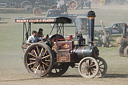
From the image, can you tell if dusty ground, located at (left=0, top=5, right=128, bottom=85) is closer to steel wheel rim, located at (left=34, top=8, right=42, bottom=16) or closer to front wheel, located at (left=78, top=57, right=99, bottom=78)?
front wheel, located at (left=78, top=57, right=99, bottom=78)

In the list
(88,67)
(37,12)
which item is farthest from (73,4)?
(88,67)

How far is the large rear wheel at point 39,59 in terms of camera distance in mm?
11273

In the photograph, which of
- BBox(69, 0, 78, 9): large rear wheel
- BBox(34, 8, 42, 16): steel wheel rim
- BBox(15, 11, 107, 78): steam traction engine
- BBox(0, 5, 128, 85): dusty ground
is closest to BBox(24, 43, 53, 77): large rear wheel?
BBox(15, 11, 107, 78): steam traction engine

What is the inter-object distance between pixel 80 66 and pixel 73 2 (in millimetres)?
44405

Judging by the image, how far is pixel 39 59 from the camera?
37.7ft

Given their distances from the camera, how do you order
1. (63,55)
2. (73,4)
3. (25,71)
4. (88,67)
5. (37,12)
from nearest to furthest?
(88,67) → (63,55) → (25,71) → (37,12) → (73,4)

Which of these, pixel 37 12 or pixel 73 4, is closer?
pixel 37 12

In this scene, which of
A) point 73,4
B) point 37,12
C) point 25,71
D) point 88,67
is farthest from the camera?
point 73,4

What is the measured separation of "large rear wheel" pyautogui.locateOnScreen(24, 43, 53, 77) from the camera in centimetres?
1127

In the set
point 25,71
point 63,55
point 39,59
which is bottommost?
point 25,71

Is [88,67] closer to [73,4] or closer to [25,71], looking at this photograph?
[25,71]

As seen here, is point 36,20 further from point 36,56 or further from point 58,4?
point 58,4

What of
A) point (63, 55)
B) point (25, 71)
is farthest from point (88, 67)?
point (25, 71)

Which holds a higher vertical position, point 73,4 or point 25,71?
point 73,4
